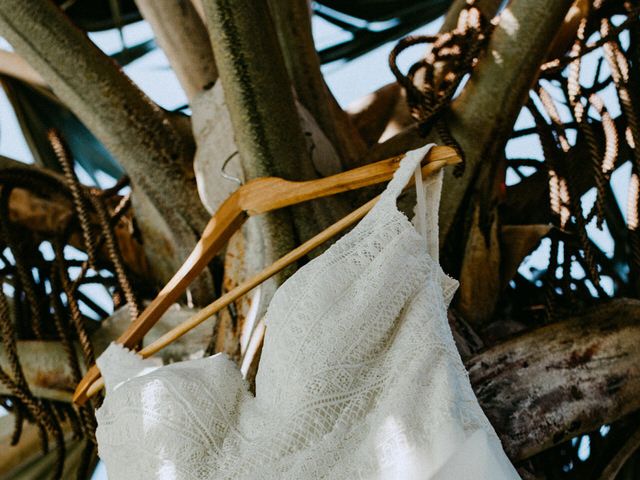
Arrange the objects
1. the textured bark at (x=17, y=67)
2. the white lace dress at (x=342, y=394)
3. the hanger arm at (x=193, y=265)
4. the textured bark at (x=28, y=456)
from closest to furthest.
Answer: the white lace dress at (x=342, y=394) < the hanger arm at (x=193, y=265) < the textured bark at (x=28, y=456) < the textured bark at (x=17, y=67)

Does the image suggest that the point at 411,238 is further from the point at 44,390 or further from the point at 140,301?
the point at 44,390

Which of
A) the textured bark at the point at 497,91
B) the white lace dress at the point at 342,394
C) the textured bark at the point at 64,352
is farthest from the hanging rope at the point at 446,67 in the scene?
the textured bark at the point at 64,352

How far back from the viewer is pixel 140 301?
1312 millimetres

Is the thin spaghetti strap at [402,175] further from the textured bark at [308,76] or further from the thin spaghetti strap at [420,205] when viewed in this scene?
the textured bark at [308,76]

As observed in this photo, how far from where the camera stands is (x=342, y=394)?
784 mm

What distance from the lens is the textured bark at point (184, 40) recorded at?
141 cm

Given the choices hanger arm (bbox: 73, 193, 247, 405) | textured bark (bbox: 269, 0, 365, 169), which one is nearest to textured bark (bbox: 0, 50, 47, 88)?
textured bark (bbox: 269, 0, 365, 169)

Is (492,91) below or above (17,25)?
below

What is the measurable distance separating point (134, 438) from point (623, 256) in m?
0.98

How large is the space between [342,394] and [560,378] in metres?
0.32

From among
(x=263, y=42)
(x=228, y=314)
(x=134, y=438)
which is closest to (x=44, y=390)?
(x=228, y=314)

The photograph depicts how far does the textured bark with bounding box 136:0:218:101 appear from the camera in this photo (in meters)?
1.41

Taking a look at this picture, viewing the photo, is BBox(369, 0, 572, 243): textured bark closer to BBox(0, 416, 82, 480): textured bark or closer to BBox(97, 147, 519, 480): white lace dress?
BBox(97, 147, 519, 480): white lace dress

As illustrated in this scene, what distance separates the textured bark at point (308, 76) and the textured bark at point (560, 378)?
51 cm
